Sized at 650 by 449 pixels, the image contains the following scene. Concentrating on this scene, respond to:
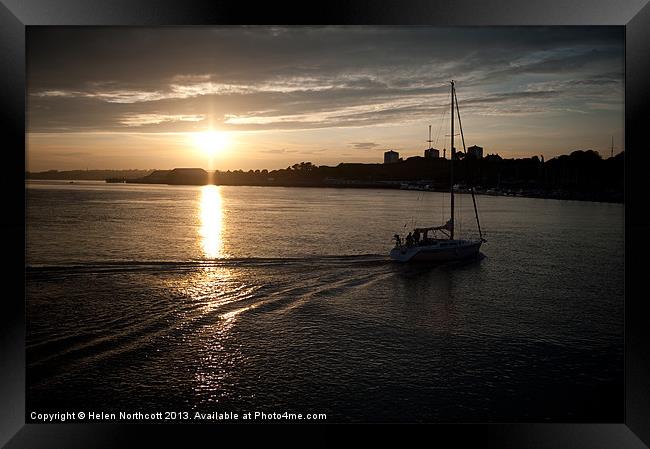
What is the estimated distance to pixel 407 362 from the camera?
646 cm

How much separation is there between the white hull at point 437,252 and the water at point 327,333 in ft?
1.21

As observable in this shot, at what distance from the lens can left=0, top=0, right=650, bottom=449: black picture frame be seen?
353 cm

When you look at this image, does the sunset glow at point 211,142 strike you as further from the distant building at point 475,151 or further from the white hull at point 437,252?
the distant building at point 475,151

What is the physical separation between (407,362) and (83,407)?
3.59 meters

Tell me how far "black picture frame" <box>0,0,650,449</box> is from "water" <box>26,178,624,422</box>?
5.28ft

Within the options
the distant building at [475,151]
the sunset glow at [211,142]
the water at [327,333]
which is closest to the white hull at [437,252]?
the water at [327,333]

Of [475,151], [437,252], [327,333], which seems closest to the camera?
[327,333]
